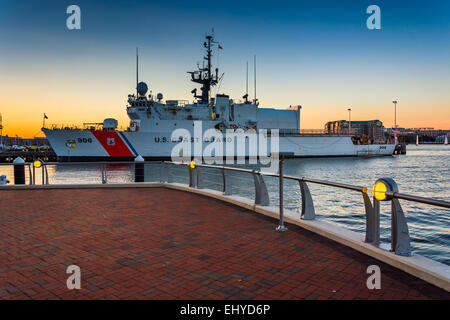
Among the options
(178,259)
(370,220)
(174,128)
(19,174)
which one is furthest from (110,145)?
(370,220)

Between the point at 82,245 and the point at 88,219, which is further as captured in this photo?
the point at 88,219

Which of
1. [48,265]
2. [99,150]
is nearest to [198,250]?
[48,265]

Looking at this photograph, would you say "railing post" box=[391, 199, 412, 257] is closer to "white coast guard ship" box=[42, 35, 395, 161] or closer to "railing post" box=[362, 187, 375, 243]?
"railing post" box=[362, 187, 375, 243]

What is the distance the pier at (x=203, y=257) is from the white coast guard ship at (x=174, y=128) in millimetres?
39596

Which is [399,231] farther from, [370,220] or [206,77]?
[206,77]

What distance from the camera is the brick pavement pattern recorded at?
333 centimetres

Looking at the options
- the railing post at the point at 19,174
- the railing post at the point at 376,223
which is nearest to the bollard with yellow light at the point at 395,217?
the railing post at the point at 376,223

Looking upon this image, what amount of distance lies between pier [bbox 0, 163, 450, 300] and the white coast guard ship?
39596mm

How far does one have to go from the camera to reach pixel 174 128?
1907 inches

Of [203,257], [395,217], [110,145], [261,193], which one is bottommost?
[203,257]

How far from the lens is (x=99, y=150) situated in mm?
44719

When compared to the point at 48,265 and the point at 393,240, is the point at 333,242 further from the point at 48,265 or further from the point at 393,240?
the point at 48,265

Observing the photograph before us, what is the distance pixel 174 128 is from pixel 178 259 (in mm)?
45176
